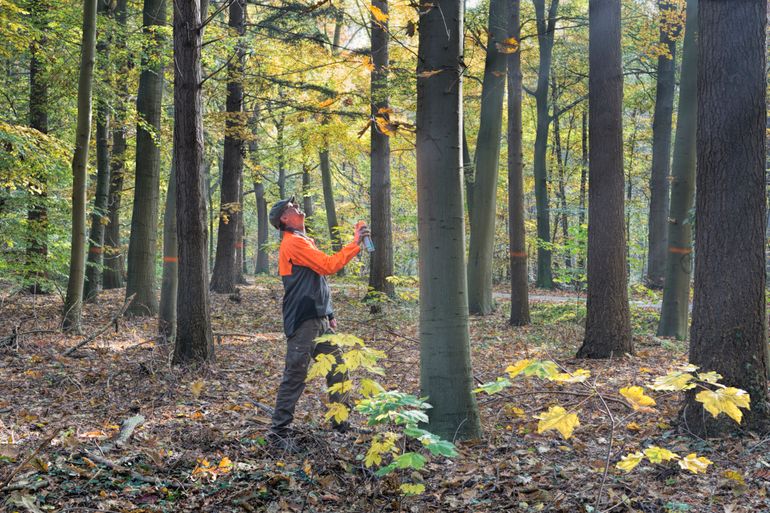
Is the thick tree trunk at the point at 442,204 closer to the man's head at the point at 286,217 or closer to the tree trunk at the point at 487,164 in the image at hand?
the man's head at the point at 286,217

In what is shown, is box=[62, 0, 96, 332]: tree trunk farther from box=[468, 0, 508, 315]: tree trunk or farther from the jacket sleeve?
box=[468, 0, 508, 315]: tree trunk

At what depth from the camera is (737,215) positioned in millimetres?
4953

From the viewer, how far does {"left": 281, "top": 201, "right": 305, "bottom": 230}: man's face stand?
5336mm

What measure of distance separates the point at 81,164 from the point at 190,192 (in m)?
2.85

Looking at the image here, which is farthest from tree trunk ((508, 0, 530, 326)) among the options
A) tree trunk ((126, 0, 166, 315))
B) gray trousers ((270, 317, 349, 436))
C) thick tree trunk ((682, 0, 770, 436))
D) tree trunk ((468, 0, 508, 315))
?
gray trousers ((270, 317, 349, 436))

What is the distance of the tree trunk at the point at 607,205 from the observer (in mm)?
8625

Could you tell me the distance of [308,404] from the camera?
651 cm

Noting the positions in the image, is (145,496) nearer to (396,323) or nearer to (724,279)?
(724,279)

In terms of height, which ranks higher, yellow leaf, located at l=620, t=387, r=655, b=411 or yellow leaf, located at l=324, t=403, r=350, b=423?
yellow leaf, located at l=620, t=387, r=655, b=411

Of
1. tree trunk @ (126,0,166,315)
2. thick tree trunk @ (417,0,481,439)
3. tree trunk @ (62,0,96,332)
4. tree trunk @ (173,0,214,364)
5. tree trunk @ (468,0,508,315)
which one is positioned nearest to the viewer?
thick tree trunk @ (417,0,481,439)

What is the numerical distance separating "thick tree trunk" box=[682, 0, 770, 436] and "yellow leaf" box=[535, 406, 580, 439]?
2.69 metres

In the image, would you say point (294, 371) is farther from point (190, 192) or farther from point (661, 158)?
point (661, 158)

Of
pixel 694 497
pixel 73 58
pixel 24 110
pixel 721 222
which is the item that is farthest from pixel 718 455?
pixel 24 110

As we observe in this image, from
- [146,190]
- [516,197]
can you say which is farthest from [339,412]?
[146,190]
